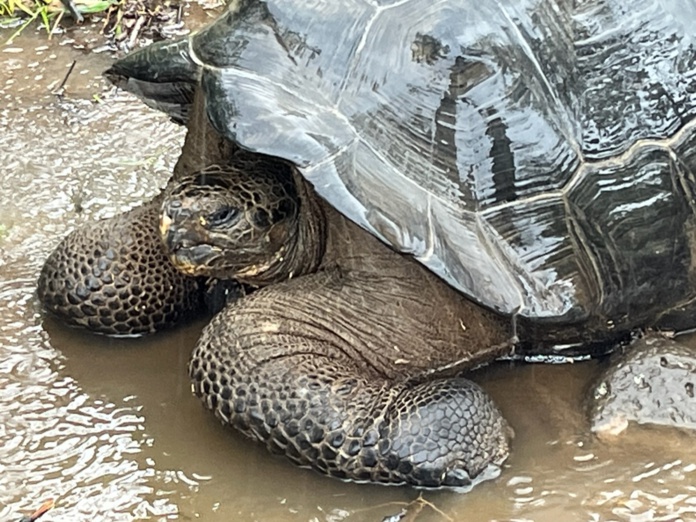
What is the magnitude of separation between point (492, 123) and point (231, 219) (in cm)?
84

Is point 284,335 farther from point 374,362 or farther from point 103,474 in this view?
point 103,474

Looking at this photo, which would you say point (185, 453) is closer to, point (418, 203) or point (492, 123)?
point (418, 203)

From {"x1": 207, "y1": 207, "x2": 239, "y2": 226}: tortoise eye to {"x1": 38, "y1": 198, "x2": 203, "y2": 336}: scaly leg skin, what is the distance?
0.60 m

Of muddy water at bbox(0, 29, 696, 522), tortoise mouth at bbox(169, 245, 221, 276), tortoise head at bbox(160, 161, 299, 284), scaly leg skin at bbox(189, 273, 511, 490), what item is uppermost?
tortoise head at bbox(160, 161, 299, 284)

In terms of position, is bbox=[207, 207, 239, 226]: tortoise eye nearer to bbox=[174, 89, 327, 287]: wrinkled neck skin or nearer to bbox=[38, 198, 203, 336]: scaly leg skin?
bbox=[174, 89, 327, 287]: wrinkled neck skin

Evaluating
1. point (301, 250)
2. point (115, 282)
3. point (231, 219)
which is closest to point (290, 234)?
point (301, 250)

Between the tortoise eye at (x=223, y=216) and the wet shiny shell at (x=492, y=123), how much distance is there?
0.91 ft

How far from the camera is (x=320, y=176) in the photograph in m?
2.91

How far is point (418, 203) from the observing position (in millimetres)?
2979

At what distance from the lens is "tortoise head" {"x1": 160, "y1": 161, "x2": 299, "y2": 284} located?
3.12m

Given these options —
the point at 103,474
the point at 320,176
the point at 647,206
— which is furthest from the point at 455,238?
the point at 103,474

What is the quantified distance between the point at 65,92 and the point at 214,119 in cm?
260

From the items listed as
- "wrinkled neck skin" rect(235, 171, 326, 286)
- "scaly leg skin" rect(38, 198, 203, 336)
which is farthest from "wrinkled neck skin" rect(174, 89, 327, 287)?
"scaly leg skin" rect(38, 198, 203, 336)

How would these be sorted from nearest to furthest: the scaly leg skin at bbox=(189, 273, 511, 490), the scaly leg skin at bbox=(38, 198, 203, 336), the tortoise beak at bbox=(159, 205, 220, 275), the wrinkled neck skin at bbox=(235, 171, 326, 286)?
the scaly leg skin at bbox=(189, 273, 511, 490) < the tortoise beak at bbox=(159, 205, 220, 275) < the wrinkled neck skin at bbox=(235, 171, 326, 286) < the scaly leg skin at bbox=(38, 198, 203, 336)
